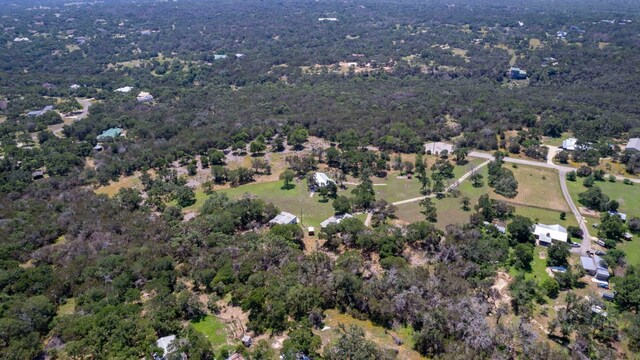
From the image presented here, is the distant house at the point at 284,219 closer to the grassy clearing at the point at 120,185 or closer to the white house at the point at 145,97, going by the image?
the grassy clearing at the point at 120,185

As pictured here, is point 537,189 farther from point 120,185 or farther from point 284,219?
point 120,185

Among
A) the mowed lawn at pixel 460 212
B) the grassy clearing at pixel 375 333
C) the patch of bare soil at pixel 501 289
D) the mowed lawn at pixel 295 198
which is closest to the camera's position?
the grassy clearing at pixel 375 333

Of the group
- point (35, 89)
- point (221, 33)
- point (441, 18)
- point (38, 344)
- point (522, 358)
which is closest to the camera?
point (522, 358)

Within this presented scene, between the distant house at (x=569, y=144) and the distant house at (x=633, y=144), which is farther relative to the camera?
the distant house at (x=569, y=144)

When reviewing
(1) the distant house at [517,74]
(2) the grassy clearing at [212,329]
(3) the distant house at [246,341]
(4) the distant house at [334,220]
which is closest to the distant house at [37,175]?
(2) the grassy clearing at [212,329]

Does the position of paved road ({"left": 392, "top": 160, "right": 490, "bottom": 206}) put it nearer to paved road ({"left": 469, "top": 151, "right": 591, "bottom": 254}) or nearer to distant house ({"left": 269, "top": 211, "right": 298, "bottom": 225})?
paved road ({"left": 469, "top": 151, "right": 591, "bottom": 254})

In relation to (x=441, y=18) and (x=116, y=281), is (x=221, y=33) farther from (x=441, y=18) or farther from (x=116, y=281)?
(x=116, y=281)

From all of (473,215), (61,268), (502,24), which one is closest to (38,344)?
(61,268)
